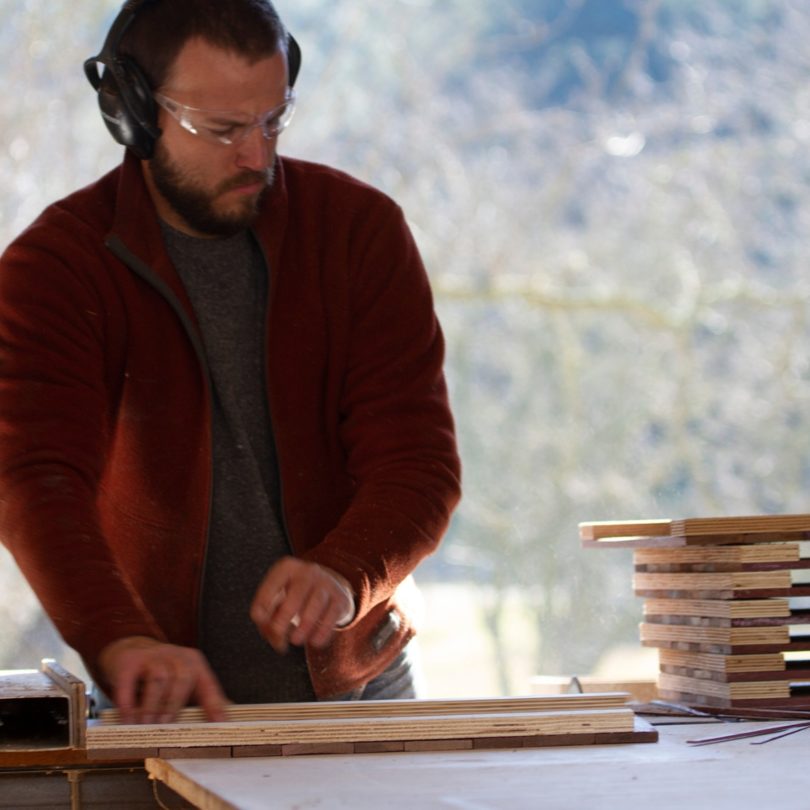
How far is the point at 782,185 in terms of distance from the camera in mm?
4797

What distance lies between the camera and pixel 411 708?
1500mm

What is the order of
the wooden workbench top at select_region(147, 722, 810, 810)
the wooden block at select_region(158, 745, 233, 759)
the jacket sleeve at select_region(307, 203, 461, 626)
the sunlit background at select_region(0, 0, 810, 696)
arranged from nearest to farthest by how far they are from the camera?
1. the wooden workbench top at select_region(147, 722, 810, 810)
2. the wooden block at select_region(158, 745, 233, 759)
3. the jacket sleeve at select_region(307, 203, 461, 626)
4. the sunlit background at select_region(0, 0, 810, 696)

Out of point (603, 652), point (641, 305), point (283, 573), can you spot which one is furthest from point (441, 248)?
point (283, 573)

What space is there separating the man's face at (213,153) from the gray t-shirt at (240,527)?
0.13 meters

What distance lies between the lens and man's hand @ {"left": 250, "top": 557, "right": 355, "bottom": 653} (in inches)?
58.7

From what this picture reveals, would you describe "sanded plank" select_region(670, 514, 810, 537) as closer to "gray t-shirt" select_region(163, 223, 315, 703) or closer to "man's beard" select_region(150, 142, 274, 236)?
"gray t-shirt" select_region(163, 223, 315, 703)

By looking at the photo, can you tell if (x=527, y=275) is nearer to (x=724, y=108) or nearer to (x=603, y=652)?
(x=724, y=108)

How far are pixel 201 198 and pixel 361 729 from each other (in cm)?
86

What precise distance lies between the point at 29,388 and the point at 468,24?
3.22 meters

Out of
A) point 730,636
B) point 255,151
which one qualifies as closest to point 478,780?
point 730,636

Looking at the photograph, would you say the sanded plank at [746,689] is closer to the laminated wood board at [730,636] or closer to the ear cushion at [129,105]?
the laminated wood board at [730,636]

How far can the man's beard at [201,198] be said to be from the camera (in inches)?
73.9

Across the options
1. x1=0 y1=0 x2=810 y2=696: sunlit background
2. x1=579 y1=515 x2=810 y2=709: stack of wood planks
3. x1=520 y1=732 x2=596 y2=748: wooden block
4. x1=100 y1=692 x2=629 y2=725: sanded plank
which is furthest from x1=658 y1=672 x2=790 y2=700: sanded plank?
x1=0 y1=0 x2=810 y2=696: sunlit background

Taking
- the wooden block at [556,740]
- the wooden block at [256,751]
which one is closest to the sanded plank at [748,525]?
the wooden block at [556,740]
